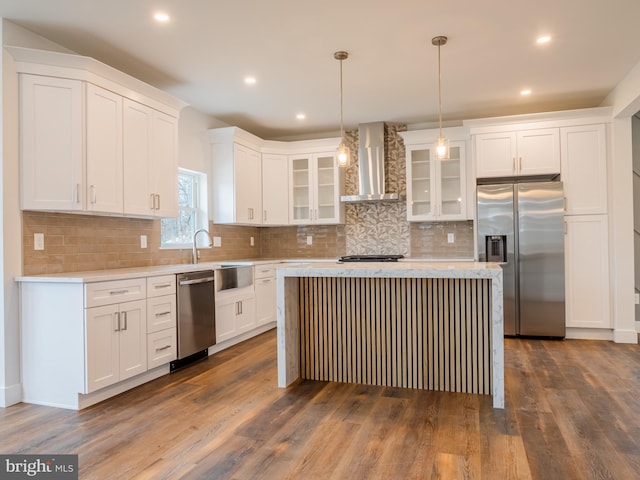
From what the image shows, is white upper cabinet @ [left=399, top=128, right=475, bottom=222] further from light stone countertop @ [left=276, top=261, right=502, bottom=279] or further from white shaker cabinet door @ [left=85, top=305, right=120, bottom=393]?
white shaker cabinet door @ [left=85, top=305, right=120, bottom=393]

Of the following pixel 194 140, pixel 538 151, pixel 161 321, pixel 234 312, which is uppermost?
pixel 194 140

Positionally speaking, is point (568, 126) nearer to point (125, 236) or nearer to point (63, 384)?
point (125, 236)

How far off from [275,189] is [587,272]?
3877 millimetres

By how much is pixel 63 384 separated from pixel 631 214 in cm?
535

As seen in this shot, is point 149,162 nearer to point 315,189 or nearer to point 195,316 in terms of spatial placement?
point 195,316

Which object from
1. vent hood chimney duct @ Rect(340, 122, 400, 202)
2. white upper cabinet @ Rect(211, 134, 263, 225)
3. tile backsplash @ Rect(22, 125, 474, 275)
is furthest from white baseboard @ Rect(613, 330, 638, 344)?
white upper cabinet @ Rect(211, 134, 263, 225)

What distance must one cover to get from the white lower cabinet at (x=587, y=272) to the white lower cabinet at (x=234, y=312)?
11.5 feet

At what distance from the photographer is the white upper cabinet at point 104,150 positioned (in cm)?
304

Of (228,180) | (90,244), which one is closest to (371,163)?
(228,180)

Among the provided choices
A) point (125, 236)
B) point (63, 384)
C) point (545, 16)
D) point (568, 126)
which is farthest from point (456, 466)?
point (568, 126)

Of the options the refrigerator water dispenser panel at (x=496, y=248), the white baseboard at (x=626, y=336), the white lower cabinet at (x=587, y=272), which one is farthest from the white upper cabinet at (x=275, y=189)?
the white baseboard at (x=626, y=336)

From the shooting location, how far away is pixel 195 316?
12.4 ft

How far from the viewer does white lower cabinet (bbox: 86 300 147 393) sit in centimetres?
277

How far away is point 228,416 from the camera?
8.61 ft
